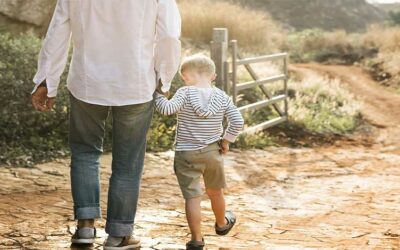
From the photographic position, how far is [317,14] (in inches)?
1731

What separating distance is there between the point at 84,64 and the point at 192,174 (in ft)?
2.77

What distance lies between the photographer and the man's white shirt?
13.0 feet

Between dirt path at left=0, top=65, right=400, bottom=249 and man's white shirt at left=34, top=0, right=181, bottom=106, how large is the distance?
943 mm

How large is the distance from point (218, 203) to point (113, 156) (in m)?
0.71

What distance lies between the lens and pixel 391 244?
16.4 feet

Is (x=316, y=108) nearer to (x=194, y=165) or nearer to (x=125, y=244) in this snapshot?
(x=194, y=165)

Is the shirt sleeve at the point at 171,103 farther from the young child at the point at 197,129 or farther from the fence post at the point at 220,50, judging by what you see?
the fence post at the point at 220,50

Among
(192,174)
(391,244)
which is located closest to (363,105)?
(391,244)

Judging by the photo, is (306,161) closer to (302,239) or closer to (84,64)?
(302,239)

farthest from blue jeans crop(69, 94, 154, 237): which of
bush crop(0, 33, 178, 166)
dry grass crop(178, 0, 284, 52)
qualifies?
dry grass crop(178, 0, 284, 52)

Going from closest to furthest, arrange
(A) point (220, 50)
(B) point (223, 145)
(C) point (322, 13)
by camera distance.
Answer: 1. (B) point (223, 145)
2. (A) point (220, 50)
3. (C) point (322, 13)

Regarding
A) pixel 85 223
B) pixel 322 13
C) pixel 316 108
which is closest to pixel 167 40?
pixel 85 223

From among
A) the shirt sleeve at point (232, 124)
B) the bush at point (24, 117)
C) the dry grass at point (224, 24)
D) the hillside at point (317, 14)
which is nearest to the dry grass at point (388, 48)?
the dry grass at point (224, 24)

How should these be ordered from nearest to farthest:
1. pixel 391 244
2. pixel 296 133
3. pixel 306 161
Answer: pixel 391 244
pixel 306 161
pixel 296 133
